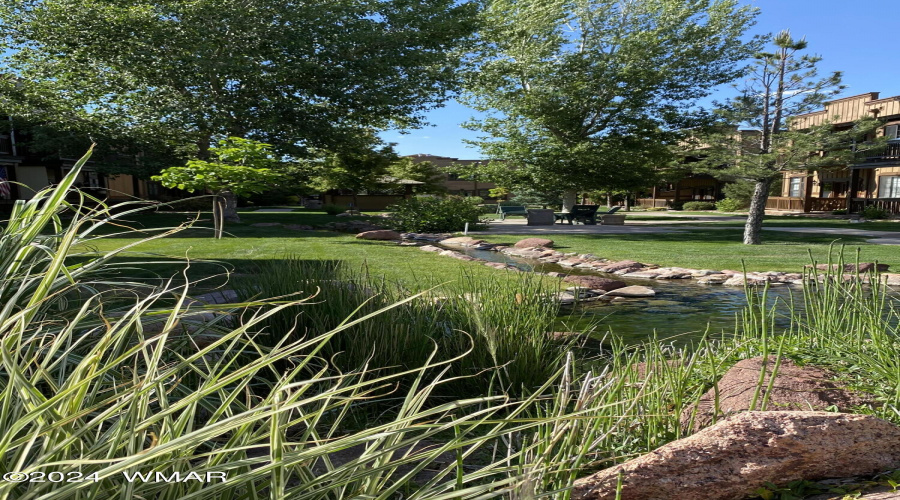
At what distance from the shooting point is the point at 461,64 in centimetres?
2131

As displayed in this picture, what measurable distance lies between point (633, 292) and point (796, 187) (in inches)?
1302

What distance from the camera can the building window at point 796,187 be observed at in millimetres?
33562

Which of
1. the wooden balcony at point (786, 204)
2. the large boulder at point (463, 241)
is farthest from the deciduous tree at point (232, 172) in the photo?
the wooden balcony at point (786, 204)

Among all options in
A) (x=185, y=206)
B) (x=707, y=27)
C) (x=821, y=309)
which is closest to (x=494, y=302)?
(x=821, y=309)

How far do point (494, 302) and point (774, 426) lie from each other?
6.52 feet

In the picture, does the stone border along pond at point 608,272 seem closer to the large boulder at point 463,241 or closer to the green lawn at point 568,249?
the large boulder at point 463,241

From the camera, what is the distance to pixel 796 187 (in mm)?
34188

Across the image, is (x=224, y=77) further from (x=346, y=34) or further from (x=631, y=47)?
(x=631, y=47)

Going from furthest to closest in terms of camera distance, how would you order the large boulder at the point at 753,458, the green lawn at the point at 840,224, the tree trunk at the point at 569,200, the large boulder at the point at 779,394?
the tree trunk at the point at 569,200 < the green lawn at the point at 840,224 < the large boulder at the point at 779,394 < the large boulder at the point at 753,458

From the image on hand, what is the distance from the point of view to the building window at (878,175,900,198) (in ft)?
90.9

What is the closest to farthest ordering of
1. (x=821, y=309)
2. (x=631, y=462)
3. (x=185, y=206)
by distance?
(x=631, y=462)
(x=821, y=309)
(x=185, y=206)

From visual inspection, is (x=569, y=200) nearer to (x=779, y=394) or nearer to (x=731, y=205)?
(x=731, y=205)

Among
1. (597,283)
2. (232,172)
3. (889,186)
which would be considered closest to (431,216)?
(232,172)

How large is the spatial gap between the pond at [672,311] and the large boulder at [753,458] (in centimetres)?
237
